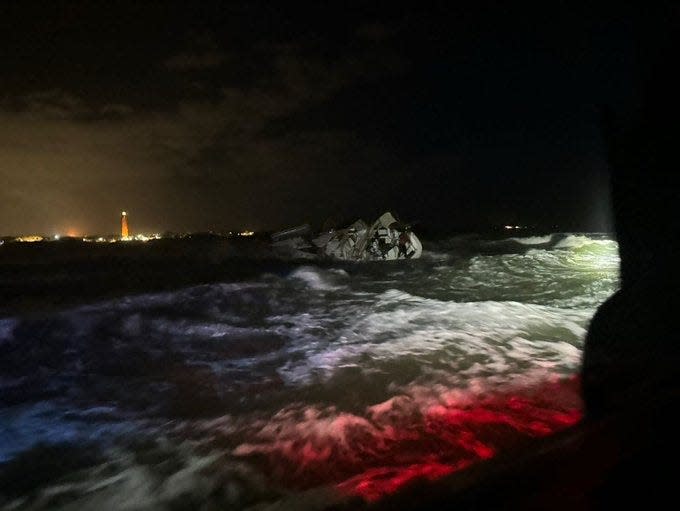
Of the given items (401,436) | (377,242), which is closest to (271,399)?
(401,436)

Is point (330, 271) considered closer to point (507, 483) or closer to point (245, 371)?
point (245, 371)

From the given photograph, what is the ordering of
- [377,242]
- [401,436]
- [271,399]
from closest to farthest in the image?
[401,436] → [271,399] → [377,242]

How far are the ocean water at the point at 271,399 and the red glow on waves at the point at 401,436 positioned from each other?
1 cm

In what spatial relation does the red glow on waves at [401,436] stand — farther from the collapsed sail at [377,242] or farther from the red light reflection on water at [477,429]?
the collapsed sail at [377,242]

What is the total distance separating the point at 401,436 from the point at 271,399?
1.42 meters

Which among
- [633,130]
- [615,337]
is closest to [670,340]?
[615,337]

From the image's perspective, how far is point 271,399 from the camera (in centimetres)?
399

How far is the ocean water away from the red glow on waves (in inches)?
0.6

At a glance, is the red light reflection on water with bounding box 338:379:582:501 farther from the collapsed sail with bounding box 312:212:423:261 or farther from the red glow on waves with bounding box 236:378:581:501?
the collapsed sail with bounding box 312:212:423:261

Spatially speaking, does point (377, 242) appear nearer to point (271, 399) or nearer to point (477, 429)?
point (271, 399)

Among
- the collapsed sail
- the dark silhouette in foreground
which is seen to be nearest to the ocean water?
the dark silhouette in foreground

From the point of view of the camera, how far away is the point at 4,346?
255 inches

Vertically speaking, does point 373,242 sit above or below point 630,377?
above

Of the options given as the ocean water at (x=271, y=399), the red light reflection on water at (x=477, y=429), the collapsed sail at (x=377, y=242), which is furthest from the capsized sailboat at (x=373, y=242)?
the red light reflection on water at (x=477, y=429)
